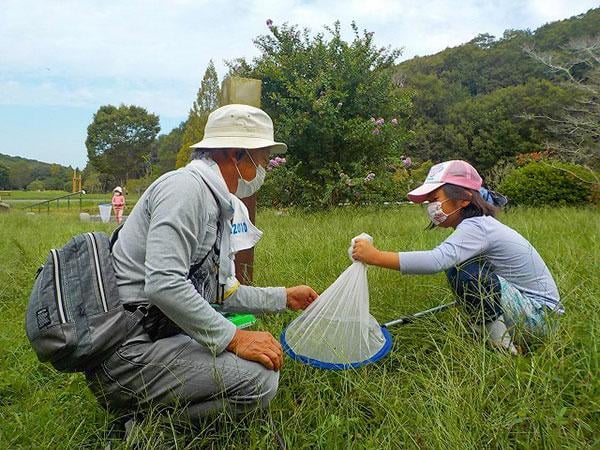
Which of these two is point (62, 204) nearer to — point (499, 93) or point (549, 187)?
point (549, 187)

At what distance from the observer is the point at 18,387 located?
2.19 m

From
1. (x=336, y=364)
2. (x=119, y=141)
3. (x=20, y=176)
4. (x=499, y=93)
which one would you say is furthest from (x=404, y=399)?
(x=20, y=176)

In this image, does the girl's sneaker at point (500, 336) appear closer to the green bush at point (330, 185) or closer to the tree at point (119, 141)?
the green bush at point (330, 185)

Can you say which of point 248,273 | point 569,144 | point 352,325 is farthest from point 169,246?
point 569,144

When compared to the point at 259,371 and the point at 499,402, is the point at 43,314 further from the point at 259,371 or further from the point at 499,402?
the point at 499,402

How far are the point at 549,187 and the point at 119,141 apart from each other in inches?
1996

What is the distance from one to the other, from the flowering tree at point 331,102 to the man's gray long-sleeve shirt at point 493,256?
19.2ft

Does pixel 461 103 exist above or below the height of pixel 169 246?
above

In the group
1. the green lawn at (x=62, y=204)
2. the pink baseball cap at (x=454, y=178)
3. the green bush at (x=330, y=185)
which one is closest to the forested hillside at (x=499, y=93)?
the green bush at (x=330, y=185)

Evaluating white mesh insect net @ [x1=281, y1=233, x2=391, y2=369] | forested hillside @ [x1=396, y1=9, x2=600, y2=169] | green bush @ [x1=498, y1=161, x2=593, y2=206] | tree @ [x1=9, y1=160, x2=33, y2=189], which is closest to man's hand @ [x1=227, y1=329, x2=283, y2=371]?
white mesh insect net @ [x1=281, y1=233, x2=391, y2=369]

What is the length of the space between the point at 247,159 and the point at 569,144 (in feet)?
72.4

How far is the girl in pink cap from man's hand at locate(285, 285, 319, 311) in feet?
0.88

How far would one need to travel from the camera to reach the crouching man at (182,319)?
4.91 feet

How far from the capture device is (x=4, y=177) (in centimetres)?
6612
